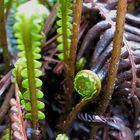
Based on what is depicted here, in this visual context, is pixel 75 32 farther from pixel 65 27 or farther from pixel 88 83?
pixel 88 83

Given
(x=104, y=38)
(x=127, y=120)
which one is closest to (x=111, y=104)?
(x=127, y=120)

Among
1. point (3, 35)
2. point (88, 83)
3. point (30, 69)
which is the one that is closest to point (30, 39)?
point (30, 69)

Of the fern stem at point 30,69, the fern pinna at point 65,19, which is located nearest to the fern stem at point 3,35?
the fern pinna at point 65,19

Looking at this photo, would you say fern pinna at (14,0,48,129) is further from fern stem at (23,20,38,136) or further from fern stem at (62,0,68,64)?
fern stem at (62,0,68,64)

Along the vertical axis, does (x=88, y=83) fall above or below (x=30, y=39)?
below

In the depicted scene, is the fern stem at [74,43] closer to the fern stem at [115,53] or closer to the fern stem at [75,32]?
the fern stem at [75,32]
